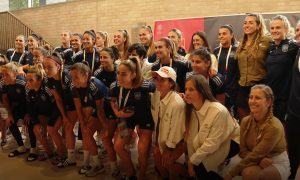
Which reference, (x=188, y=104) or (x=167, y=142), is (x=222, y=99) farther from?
(x=167, y=142)

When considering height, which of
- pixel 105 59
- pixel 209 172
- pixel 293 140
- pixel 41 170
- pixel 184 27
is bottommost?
pixel 41 170

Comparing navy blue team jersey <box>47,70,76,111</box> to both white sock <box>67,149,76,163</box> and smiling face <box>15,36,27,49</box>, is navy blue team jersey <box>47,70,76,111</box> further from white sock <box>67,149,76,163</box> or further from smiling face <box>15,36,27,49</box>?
smiling face <box>15,36,27,49</box>

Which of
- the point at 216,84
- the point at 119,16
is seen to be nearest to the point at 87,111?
the point at 216,84

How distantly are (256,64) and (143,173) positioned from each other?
1956 mm

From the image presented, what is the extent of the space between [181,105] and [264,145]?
Answer: 0.86 meters

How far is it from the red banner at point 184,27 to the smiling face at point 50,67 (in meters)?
3.93

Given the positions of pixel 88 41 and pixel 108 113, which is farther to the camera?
pixel 88 41

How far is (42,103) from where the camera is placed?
340cm

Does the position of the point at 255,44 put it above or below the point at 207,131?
above

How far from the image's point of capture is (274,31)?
2914 millimetres

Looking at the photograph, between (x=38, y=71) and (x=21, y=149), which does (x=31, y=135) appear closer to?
(x=21, y=149)

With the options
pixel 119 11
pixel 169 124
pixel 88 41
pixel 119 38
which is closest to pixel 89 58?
pixel 88 41

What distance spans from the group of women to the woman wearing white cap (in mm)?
11

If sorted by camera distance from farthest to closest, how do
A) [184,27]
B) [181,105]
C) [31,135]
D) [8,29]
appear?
[8,29], [184,27], [31,135], [181,105]
